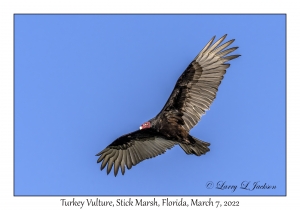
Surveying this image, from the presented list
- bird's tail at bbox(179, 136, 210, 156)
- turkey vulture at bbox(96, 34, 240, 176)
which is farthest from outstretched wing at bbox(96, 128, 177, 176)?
bird's tail at bbox(179, 136, 210, 156)

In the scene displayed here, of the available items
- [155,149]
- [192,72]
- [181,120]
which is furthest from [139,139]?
[192,72]

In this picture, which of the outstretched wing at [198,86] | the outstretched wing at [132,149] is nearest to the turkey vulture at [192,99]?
the outstretched wing at [198,86]

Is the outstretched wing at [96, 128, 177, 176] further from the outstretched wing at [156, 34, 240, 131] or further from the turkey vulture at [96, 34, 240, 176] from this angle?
the outstretched wing at [156, 34, 240, 131]

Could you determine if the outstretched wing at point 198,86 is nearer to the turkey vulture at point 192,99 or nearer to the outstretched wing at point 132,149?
the turkey vulture at point 192,99

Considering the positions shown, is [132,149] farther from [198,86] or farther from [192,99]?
[198,86]
